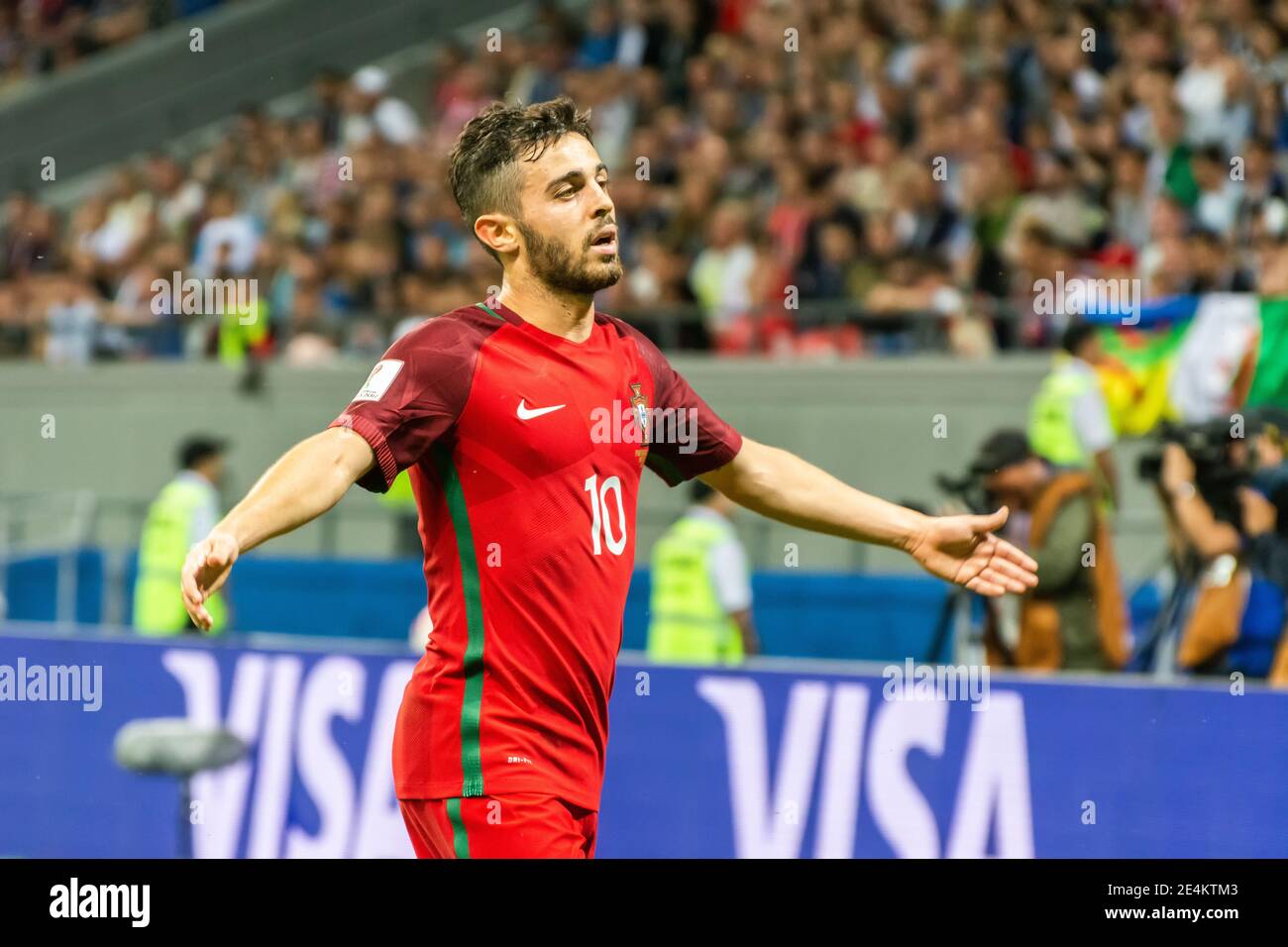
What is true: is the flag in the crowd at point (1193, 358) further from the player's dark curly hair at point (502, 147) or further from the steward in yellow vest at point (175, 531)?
the player's dark curly hair at point (502, 147)

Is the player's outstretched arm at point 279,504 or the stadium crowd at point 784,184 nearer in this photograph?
the player's outstretched arm at point 279,504

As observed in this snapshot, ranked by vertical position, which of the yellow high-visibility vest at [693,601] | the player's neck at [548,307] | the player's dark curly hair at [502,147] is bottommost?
the yellow high-visibility vest at [693,601]

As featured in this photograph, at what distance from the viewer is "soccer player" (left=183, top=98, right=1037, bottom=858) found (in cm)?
436

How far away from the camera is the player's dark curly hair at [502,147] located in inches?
178

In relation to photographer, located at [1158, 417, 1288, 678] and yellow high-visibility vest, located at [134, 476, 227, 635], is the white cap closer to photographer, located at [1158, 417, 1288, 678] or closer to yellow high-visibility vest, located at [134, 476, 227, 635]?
yellow high-visibility vest, located at [134, 476, 227, 635]

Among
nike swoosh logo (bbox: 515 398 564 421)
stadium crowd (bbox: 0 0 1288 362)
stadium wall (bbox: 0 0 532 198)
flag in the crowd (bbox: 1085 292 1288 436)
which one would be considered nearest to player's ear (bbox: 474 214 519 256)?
nike swoosh logo (bbox: 515 398 564 421)

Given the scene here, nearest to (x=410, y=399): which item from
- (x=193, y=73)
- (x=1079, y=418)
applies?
(x=1079, y=418)

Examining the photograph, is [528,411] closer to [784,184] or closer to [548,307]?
[548,307]

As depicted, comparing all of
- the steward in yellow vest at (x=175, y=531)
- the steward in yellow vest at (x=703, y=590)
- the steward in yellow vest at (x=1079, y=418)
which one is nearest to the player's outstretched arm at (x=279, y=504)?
the steward in yellow vest at (x=703, y=590)

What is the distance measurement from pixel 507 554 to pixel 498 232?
767 millimetres

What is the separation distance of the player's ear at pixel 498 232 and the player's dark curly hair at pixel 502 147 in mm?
16

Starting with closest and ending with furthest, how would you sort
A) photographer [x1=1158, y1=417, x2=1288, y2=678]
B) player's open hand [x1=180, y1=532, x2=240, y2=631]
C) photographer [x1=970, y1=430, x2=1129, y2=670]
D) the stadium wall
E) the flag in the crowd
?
player's open hand [x1=180, y1=532, x2=240, y2=631] → photographer [x1=1158, y1=417, x2=1288, y2=678] → photographer [x1=970, y1=430, x2=1129, y2=670] → the flag in the crowd → the stadium wall

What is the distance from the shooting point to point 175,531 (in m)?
11.8

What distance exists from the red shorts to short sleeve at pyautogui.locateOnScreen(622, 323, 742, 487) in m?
0.90
